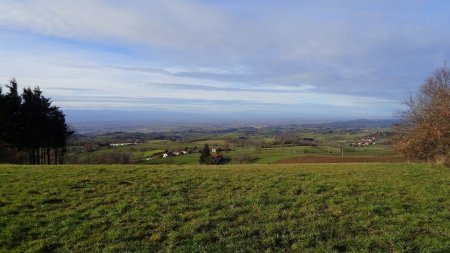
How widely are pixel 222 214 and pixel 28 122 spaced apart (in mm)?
37093

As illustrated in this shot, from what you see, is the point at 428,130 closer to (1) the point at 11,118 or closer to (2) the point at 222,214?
(2) the point at 222,214

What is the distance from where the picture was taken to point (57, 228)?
972 centimetres

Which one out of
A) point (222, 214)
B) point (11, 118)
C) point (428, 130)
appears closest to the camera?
point (222, 214)

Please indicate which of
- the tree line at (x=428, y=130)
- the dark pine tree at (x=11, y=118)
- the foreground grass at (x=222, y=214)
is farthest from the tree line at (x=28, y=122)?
the tree line at (x=428, y=130)

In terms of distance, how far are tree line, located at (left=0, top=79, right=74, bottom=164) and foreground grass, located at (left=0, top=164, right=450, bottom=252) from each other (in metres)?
26.9

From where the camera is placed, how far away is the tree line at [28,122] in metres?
39.8

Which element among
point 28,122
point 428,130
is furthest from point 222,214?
point 28,122

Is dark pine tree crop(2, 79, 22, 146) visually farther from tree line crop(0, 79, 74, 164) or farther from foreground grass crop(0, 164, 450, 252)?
foreground grass crop(0, 164, 450, 252)

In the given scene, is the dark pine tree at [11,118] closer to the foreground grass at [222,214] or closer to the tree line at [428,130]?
the foreground grass at [222,214]

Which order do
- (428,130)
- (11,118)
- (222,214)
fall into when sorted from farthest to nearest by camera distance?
(11,118)
(428,130)
(222,214)

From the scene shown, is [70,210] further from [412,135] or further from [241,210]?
[412,135]

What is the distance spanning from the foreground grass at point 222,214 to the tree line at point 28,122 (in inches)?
1060

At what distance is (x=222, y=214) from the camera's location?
1069 cm

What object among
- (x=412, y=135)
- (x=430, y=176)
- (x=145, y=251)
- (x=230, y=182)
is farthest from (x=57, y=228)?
(x=412, y=135)
